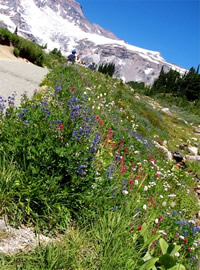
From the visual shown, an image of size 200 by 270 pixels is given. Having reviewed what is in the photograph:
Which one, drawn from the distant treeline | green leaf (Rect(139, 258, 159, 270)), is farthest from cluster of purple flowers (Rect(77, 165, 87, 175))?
the distant treeline

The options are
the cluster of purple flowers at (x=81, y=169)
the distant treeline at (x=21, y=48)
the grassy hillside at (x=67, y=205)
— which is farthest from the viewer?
the distant treeline at (x=21, y=48)

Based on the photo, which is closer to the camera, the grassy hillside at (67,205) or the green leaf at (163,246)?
the grassy hillside at (67,205)

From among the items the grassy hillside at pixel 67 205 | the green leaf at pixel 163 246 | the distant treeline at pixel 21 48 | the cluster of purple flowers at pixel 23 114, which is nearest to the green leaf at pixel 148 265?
the grassy hillside at pixel 67 205

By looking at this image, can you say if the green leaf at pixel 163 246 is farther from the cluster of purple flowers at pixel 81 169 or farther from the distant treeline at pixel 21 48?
the distant treeline at pixel 21 48

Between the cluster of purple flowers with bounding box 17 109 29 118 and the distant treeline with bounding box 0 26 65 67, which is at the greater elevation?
the distant treeline with bounding box 0 26 65 67

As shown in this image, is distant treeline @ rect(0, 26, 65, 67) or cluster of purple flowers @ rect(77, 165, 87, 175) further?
distant treeline @ rect(0, 26, 65, 67)

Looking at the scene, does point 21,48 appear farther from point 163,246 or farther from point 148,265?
point 148,265

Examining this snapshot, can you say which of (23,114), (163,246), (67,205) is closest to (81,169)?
(67,205)

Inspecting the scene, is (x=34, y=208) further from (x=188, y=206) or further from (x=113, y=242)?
(x=188, y=206)

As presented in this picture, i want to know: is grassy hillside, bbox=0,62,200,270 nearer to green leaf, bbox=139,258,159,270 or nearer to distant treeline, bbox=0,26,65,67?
green leaf, bbox=139,258,159,270

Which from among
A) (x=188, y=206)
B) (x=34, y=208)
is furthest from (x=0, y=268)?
(x=188, y=206)

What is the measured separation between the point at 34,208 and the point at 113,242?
111cm

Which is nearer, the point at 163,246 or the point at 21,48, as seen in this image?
the point at 163,246

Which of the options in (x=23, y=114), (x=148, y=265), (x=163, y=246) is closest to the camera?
(x=148, y=265)
